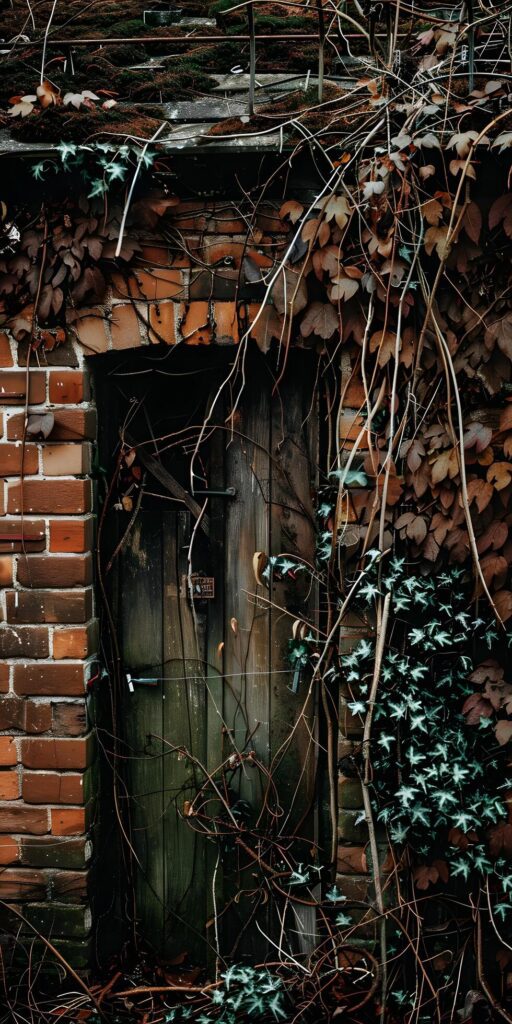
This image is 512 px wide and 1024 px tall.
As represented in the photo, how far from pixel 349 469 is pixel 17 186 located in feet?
4.48

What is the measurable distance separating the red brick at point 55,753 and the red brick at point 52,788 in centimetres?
3

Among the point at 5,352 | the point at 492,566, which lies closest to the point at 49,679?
the point at 5,352

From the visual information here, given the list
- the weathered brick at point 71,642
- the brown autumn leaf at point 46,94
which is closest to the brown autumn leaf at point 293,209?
the brown autumn leaf at point 46,94

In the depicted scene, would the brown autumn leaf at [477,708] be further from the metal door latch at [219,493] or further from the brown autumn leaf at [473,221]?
the brown autumn leaf at [473,221]

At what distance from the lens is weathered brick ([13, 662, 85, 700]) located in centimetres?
237

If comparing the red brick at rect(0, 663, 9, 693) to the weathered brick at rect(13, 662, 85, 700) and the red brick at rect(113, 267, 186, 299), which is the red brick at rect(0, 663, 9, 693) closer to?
the weathered brick at rect(13, 662, 85, 700)

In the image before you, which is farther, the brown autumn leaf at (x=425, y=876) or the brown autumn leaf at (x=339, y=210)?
the brown autumn leaf at (x=425, y=876)

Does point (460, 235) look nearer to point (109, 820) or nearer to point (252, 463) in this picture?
point (252, 463)

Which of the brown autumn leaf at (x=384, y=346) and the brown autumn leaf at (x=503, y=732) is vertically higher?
the brown autumn leaf at (x=384, y=346)

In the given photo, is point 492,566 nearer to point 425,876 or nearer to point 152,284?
point 425,876

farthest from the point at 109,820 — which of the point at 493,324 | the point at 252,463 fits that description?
the point at 493,324

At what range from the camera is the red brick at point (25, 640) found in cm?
238

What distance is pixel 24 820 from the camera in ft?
7.85

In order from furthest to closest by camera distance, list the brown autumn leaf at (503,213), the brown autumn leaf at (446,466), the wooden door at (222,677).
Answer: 1. the wooden door at (222,677)
2. the brown autumn leaf at (446,466)
3. the brown autumn leaf at (503,213)
